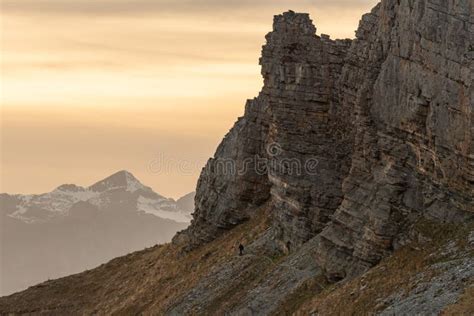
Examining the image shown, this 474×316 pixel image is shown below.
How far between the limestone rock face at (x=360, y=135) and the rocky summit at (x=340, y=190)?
95 mm

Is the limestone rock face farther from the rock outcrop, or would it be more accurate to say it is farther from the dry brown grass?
the dry brown grass

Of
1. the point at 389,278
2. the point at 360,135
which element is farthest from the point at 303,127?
the point at 389,278

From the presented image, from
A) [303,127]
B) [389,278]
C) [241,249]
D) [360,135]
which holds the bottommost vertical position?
[389,278]

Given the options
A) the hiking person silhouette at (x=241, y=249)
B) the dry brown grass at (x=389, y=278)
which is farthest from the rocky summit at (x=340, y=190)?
the hiking person silhouette at (x=241, y=249)

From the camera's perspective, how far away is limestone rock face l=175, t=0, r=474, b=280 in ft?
144

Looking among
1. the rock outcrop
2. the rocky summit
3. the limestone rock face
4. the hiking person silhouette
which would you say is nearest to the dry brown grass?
the rocky summit

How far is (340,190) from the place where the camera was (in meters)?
60.4

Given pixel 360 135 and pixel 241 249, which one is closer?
pixel 360 135

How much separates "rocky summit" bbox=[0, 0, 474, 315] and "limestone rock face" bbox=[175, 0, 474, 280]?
10 cm

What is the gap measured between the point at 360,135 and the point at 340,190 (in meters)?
8.74

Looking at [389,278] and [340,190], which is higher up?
[340,190]

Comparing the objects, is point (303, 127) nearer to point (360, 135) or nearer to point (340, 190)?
point (340, 190)

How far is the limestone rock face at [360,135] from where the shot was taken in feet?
144

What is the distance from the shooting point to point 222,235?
3024 inches
